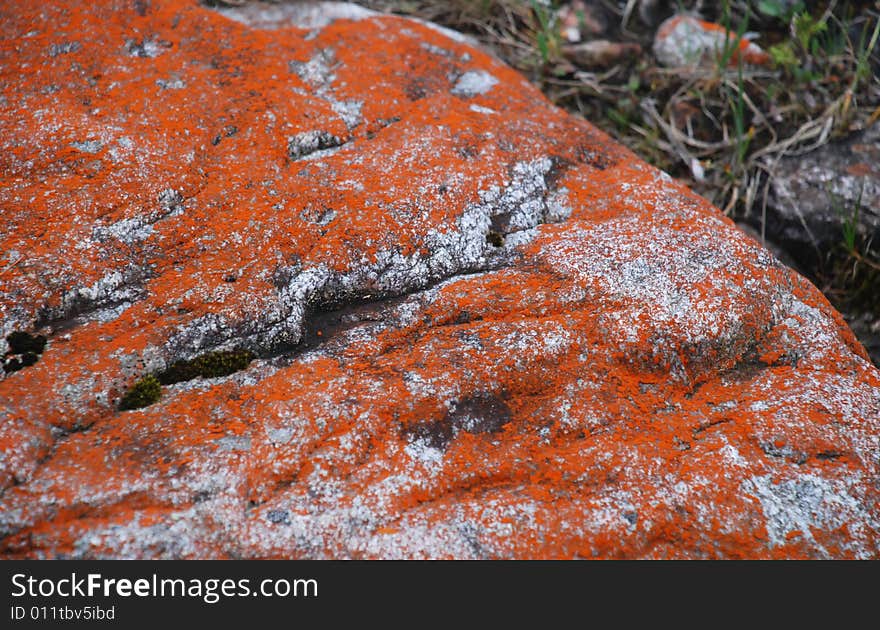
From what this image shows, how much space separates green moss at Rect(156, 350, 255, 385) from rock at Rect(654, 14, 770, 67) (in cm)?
366

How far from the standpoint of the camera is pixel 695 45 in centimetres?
456

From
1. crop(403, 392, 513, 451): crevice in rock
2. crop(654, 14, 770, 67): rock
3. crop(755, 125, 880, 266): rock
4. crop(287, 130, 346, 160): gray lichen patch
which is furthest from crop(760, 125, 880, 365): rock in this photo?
crop(287, 130, 346, 160): gray lichen patch

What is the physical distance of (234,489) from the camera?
2021mm

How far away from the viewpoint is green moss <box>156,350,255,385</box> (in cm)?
231

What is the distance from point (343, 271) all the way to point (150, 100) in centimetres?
132

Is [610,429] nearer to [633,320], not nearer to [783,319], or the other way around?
[633,320]

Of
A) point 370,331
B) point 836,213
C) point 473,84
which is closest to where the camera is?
point 370,331

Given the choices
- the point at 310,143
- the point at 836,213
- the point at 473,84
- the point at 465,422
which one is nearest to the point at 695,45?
the point at 836,213

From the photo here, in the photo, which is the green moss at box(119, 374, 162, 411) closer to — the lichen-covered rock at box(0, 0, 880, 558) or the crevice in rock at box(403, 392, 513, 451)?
the lichen-covered rock at box(0, 0, 880, 558)

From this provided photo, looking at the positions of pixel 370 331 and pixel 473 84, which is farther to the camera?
pixel 473 84

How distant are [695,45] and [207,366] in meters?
4.01

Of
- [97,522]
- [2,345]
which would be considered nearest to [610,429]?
[97,522]

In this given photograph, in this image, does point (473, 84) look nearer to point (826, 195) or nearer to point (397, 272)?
point (397, 272)

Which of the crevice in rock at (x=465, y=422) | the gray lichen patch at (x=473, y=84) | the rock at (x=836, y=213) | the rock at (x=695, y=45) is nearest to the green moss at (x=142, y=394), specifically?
the crevice in rock at (x=465, y=422)
